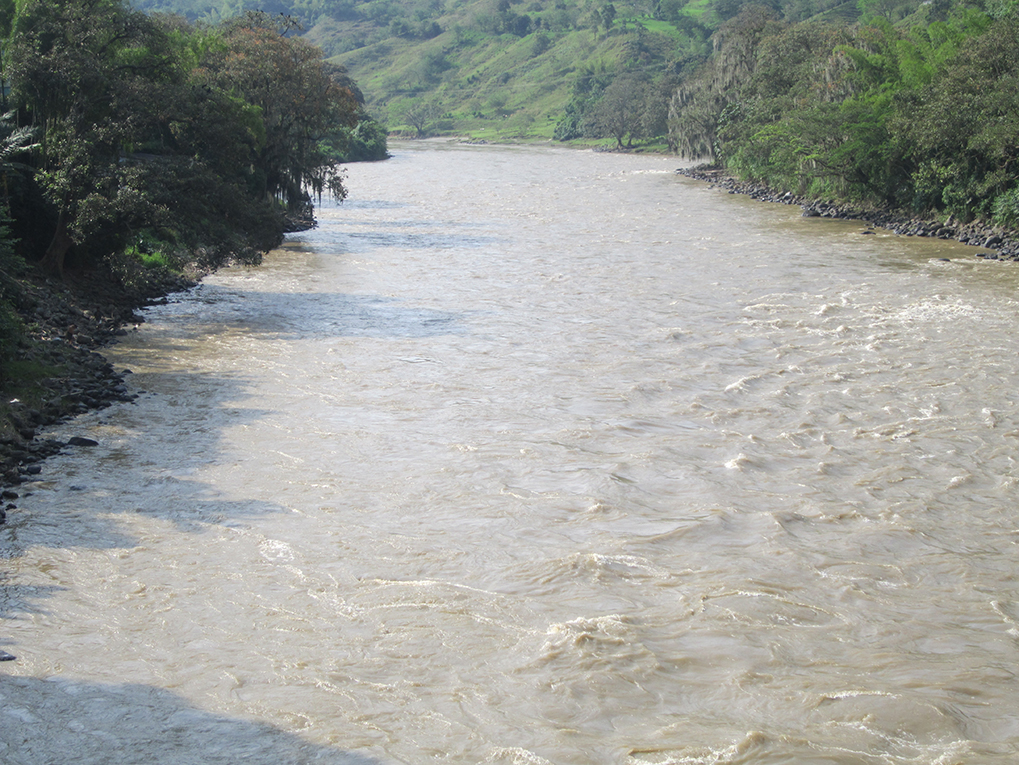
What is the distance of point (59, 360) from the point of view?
667 inches

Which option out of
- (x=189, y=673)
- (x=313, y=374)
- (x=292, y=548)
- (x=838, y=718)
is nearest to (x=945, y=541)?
(x=838, y=718)

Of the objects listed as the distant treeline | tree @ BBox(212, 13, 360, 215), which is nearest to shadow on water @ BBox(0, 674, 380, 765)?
tree @ BBox(212, 13, 360, 215)

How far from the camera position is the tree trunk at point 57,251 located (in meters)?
21.3

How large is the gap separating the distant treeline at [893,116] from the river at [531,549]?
47.8 feet

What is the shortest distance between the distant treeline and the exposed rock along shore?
534 millimetres

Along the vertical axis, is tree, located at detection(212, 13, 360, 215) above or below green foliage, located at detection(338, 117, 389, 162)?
below

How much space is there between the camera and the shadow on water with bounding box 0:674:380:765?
722cm

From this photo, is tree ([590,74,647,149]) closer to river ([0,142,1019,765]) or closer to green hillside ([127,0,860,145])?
green hillside ([127,0,860,145])

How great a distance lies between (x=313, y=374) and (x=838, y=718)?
41.5 ft

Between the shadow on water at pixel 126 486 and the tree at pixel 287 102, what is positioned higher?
the tree at pixel 287 102

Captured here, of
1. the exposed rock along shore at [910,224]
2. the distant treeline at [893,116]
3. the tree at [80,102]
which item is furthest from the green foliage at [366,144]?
the tree at [80,102]

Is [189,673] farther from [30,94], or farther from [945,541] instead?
[30,94]

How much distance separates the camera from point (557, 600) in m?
9.69

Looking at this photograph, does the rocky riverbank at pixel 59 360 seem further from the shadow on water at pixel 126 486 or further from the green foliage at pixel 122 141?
the green foliage at pixel 122 141
